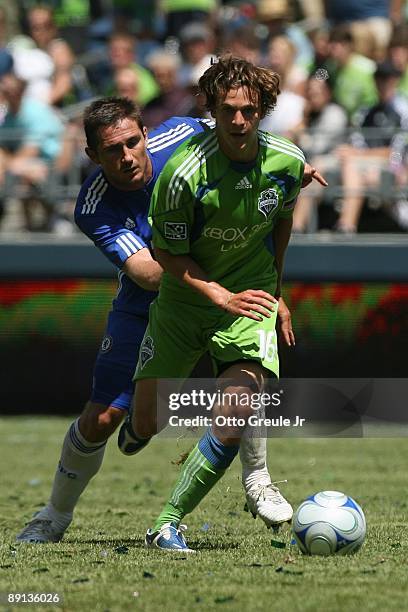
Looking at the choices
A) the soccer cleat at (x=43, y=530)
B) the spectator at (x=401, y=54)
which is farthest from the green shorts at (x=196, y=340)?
the spectator at (x=401, y=54)

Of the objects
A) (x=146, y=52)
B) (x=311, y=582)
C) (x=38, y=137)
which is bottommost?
(x=311, y=582)

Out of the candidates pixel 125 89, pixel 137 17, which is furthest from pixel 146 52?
pixel 125 89

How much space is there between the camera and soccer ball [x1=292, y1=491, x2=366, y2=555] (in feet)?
19.1

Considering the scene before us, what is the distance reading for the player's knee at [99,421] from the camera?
663 cm

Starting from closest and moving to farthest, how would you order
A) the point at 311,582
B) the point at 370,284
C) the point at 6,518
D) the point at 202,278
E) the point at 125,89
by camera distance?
the point at 311,582 < the point at 202,278 < the point at 6,518 < the point at 370,284 < the point at 125,89

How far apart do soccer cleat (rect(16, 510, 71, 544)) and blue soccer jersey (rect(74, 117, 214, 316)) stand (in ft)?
3.85

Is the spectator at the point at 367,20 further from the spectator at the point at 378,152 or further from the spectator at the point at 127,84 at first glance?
the spectator at the point at 127,84

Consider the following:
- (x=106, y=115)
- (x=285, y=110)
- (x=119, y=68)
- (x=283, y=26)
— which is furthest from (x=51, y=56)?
(x=106, y=115)

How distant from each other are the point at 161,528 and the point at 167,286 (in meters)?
1.14

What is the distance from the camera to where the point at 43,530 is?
681 cm

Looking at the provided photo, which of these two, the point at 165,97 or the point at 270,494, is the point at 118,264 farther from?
the point at 165,97

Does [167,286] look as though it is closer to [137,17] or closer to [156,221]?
[156,221]

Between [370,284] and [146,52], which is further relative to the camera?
[146,52]

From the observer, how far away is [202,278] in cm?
588
